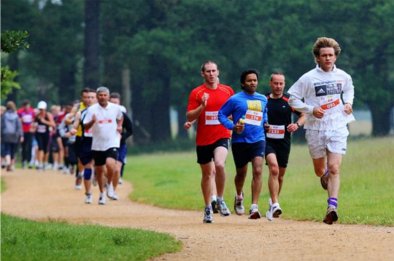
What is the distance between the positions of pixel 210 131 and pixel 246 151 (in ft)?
2.02

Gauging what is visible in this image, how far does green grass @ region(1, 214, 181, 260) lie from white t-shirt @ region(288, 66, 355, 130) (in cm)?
256

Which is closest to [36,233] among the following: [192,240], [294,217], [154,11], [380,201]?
[192,240]

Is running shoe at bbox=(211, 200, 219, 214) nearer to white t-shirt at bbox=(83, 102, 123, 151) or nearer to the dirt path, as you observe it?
the dirt path

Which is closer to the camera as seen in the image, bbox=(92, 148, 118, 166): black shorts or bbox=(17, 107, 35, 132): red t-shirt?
bbox=(92, 148, 118, 166): black shorts

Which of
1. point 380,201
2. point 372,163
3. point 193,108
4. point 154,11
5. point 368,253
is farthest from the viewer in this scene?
point 154,11

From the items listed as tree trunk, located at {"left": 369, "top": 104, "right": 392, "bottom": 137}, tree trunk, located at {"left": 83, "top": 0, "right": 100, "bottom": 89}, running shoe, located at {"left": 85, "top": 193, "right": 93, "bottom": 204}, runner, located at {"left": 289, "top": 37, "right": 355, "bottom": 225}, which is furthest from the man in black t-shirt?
tree trunk, located at {"left": 369, "top": 104, "right": 392, "bottom": 137}

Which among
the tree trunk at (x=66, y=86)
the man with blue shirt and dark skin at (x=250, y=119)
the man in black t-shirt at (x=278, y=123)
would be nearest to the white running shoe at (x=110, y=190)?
the man in black t-shirt at (x=278, y=123)

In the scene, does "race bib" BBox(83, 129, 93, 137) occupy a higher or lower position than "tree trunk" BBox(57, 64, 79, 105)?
higher

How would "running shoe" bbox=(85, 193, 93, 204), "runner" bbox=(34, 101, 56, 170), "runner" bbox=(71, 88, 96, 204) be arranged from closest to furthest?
1. "runner" bbox=(71, 88, 96, 204)
2. "running shoe" bbox=(85, 193, 93, 204)
3. "runner" bbox=(34, 101, 56, 170)

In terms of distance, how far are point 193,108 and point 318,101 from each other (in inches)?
91.2

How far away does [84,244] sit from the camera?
540 inches

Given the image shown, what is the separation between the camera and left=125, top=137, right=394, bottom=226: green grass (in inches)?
750

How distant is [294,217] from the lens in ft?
62.0

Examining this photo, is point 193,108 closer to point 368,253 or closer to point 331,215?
point 331,215
